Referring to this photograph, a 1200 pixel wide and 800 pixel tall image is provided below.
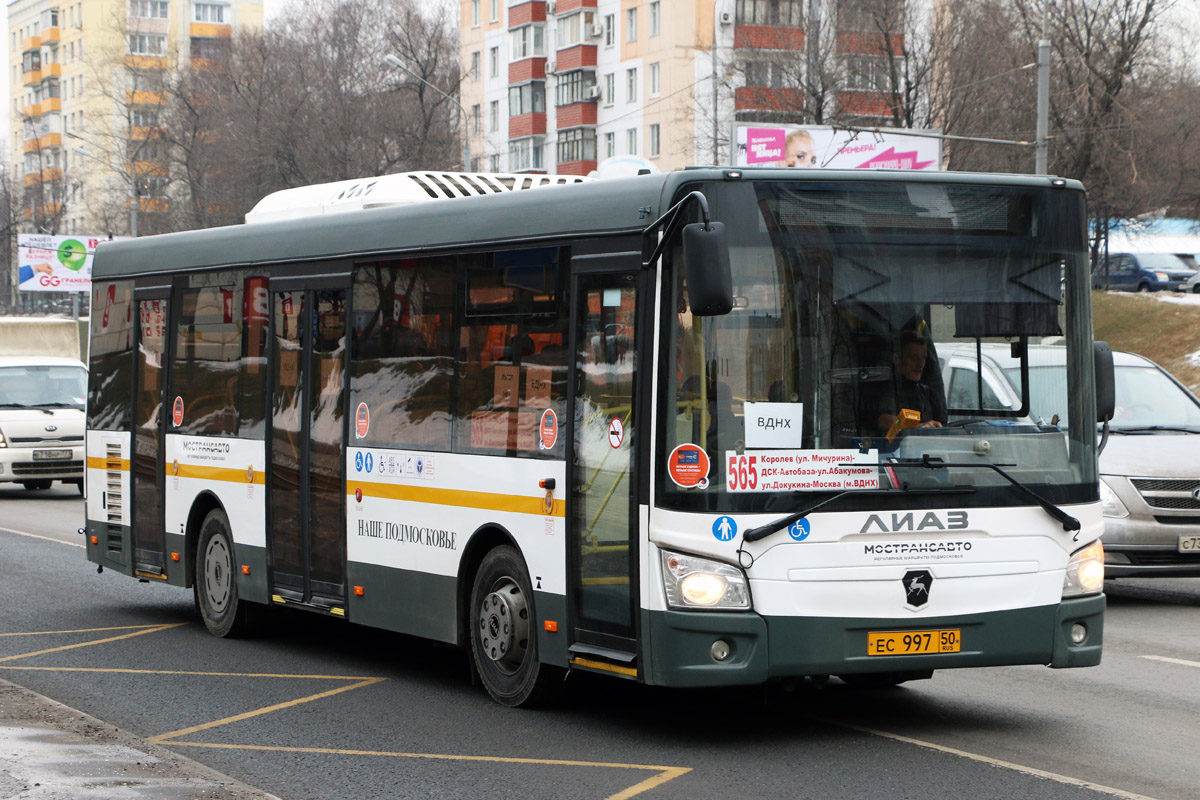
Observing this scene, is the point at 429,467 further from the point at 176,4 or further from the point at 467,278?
the point at 176,4

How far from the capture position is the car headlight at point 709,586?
7500 mm

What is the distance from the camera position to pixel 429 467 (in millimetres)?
9469

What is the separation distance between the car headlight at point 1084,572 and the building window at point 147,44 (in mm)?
84709

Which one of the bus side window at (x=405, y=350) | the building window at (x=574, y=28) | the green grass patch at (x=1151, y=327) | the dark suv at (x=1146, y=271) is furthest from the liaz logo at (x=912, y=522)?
the building window at (x=574, y=28)

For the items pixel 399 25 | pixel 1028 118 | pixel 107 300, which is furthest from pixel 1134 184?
pixel 107 300

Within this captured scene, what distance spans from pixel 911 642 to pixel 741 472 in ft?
3.50

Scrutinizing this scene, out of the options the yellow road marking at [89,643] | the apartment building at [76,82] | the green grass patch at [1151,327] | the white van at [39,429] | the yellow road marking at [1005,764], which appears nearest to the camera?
the yellow road marking at [1005,764]

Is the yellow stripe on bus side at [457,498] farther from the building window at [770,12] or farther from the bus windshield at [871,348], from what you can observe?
the building window at [770,12]

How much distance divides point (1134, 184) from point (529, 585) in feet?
154

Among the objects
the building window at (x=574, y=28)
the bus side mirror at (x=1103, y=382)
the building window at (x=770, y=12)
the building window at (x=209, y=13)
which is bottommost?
the bus side mirror at (x=1103, y=382)

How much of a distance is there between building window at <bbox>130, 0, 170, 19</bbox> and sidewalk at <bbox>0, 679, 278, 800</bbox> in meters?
128

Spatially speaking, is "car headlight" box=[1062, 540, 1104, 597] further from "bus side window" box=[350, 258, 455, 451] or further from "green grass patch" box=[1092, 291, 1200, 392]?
"green grass patch" box=[1092, 291, 1200, 392]

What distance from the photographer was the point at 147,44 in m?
121

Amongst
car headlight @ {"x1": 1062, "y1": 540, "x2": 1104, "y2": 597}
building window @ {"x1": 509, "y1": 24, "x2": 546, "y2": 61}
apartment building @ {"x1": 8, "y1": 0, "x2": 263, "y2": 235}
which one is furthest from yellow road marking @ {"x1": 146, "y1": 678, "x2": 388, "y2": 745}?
apartment building @ {"x1": 8, "y1": 0, "x2": 263, "y2": 235}
